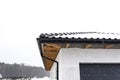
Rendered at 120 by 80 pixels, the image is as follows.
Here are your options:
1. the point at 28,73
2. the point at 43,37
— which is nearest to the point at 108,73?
the point at 43,37

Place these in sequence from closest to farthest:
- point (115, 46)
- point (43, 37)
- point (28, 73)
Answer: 1. point (43, 37)
2. point (115, 46)
3. point (28, 73)

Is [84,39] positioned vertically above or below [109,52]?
above

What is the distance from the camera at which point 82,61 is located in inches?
361

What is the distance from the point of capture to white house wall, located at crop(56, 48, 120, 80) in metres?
9.06

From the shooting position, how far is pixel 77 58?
30.1 ft

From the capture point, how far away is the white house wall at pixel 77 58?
906 centimetres

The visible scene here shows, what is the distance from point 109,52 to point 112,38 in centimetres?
96

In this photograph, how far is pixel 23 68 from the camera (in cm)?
8188

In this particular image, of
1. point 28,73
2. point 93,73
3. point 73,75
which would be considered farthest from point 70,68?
point 28,73

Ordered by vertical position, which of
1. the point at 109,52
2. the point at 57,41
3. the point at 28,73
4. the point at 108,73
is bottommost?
the point at 28,73

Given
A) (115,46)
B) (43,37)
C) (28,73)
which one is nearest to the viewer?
(43,37)

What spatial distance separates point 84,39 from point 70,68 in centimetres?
133

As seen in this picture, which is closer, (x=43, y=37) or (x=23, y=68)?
(x=43, y=37)

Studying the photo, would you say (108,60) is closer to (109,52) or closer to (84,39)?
(109,52)
